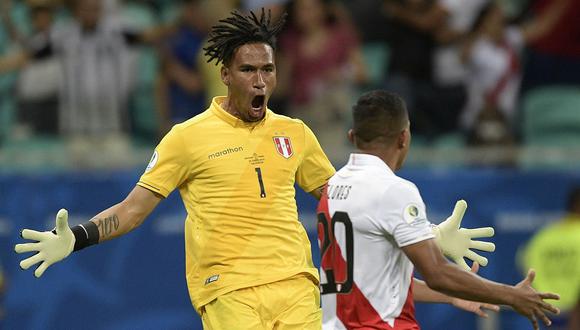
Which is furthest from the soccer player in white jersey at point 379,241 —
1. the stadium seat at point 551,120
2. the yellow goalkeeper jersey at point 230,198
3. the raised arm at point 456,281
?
the stadium seat at point 551,120

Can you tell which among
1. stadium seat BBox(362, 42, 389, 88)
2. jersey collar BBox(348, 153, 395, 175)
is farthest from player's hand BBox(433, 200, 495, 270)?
stadium seat BBox(362, 42, 389, 88)

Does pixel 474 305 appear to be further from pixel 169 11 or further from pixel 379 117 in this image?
pixel 169 11

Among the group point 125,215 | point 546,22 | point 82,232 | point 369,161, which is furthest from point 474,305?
point 546,22

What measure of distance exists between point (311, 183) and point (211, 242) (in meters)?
0.79

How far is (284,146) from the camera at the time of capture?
22.9 ft

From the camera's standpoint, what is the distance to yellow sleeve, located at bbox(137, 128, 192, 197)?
22.0 feet

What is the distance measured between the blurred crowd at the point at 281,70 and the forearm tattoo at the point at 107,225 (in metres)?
5.36

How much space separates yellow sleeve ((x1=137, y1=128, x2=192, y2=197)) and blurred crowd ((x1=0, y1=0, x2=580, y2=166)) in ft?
17.0

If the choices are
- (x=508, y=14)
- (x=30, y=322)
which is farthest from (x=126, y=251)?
(x=508, y=14)

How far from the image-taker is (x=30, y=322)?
12.0 metres

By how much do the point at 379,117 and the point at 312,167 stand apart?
0.97 meters

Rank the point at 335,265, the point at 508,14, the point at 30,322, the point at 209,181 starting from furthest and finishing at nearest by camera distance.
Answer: the point at 508,14, the point at 30,322, the point at 209,181, the point at 335,265

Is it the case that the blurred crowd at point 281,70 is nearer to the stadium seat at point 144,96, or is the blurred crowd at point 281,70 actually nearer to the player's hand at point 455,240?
the stadium seat at point 144,96

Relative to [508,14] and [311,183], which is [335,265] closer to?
[311,183]
